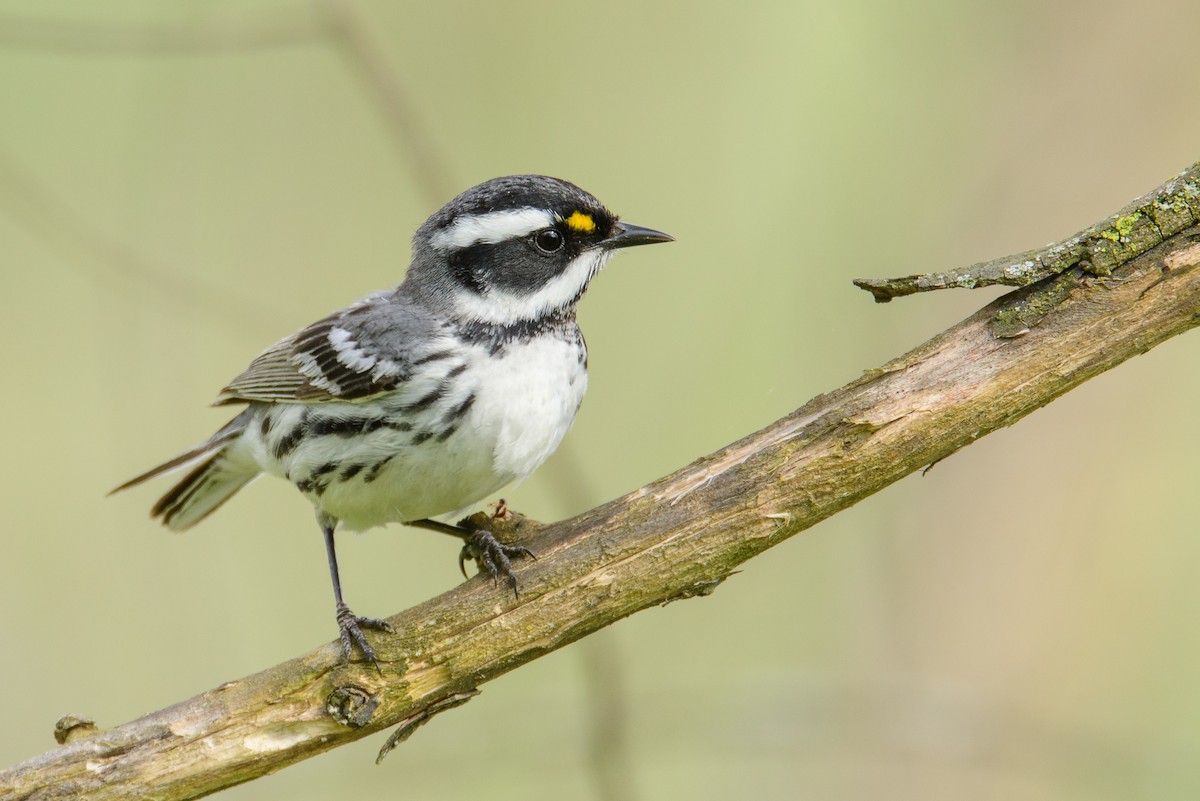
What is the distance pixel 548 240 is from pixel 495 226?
0.76ft

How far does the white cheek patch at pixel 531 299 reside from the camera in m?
4.71

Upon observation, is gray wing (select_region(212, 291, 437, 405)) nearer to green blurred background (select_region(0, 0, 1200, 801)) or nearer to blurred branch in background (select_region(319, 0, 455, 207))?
A: blurred branch in background (select_region(319, 0, 455, 207))

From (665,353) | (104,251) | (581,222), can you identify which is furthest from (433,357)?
(665,353)

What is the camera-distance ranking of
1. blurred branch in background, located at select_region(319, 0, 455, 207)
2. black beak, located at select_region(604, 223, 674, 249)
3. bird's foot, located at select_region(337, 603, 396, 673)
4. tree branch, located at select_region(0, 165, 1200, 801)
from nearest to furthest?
tree branch, located at select_region(0, 165, 1200, 801) < bird's foot, located at select_region(337, 603, 396, 673) < black beak, located at select_region(604, 223, 674, 249) < blurred branch in background, located at select_region(319, 0, 455, 207)

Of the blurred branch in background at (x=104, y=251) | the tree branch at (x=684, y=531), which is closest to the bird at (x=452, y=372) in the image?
the tree branch at (x=684, y=531)

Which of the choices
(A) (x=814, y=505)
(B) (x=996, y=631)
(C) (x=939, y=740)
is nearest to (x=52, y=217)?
(A) (x=814, y=505)

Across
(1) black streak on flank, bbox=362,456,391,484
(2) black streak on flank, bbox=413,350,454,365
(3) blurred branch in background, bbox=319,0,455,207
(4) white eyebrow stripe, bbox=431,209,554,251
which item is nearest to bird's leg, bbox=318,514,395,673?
(1) black streak on flank, bbox=362,456,391,484

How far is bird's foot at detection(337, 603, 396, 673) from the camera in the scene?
3809 millimetres

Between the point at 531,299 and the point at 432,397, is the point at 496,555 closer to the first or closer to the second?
the point at 432,397

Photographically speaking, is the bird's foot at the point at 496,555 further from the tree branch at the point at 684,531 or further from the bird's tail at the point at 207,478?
the bird's tail at the point at 207,478

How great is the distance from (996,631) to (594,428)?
2900 millimetres

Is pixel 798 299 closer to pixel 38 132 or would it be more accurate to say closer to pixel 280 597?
pixel 280 597

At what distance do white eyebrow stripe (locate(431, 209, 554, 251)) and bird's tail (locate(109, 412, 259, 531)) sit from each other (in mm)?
1568

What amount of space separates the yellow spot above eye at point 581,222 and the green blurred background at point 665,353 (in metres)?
0.85
